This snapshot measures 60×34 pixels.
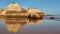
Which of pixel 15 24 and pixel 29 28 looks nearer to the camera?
pixel 29 28

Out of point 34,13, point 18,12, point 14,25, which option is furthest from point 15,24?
point 18,12

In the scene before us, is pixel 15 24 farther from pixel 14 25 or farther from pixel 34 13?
pixel 34 13

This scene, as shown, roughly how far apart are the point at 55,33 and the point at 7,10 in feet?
23.5

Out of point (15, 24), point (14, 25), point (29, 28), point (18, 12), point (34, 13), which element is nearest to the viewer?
point (29, 28)

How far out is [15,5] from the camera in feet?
41.2

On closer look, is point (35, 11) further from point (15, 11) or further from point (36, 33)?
point (36, 33)

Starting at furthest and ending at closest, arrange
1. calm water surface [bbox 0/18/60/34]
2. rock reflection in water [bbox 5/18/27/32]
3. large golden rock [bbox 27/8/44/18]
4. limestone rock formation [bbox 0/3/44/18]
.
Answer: limestone rock formation [bbox 0/3/44/18] → large golden rock [bbox 27/8/44/18] → rock reflection in water [bbox 5/18/27/32] → calm water surface [bbox 0/18/60/34]

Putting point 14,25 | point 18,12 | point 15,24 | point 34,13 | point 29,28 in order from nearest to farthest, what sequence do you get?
point 29,28, point 14,25, point 15,24, point 34,13, point 18,12

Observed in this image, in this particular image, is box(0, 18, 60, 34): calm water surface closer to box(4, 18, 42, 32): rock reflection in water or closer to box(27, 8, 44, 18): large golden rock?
box(4, 18, 42, 32): rock reflection in water

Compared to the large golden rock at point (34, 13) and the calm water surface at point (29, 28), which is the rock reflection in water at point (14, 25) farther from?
the large golden rock at point (34, 13)

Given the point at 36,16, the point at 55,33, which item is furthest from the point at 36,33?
the point at 36,16

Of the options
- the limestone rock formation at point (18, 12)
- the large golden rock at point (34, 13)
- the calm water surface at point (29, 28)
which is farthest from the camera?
the limestone rock formation at point (18, 12)

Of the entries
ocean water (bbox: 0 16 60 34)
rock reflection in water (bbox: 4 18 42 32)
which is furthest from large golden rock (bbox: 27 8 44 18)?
ocean water (bbox: 0 16 60 34)

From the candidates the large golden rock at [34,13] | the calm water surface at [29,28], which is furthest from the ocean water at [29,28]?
the large golden rock at [34,13]
